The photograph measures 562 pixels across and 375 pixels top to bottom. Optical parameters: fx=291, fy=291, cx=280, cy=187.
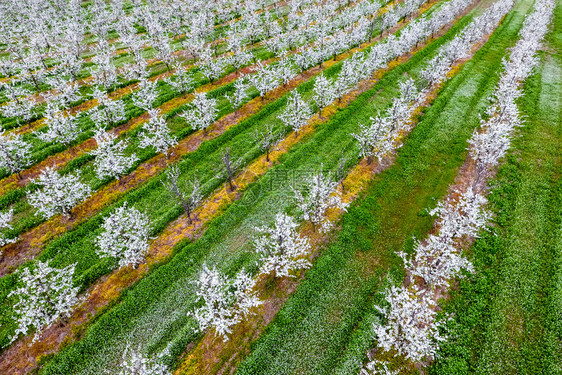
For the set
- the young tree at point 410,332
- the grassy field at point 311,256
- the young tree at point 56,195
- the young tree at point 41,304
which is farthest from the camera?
the young tree at point 56,195

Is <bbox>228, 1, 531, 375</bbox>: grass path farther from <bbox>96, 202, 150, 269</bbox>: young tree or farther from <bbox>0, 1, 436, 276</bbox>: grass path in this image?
<bbox>0, 1, 436, 276</bbox>: grass path

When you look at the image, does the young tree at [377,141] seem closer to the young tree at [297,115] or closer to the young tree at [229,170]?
the young tree at [297,115]

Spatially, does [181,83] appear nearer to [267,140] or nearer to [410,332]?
[267,140]

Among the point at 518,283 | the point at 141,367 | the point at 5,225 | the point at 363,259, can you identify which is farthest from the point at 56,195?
the point at 518,283

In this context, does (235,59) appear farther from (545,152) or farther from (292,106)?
(545,152)

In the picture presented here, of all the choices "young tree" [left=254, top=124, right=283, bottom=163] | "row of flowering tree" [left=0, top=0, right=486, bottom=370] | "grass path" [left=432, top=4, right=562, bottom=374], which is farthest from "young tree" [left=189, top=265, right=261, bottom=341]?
"young tree" [left=254, top=124, right=283, bottom=163]

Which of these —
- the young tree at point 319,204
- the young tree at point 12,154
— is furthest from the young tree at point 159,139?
the young tree at point 319,204
